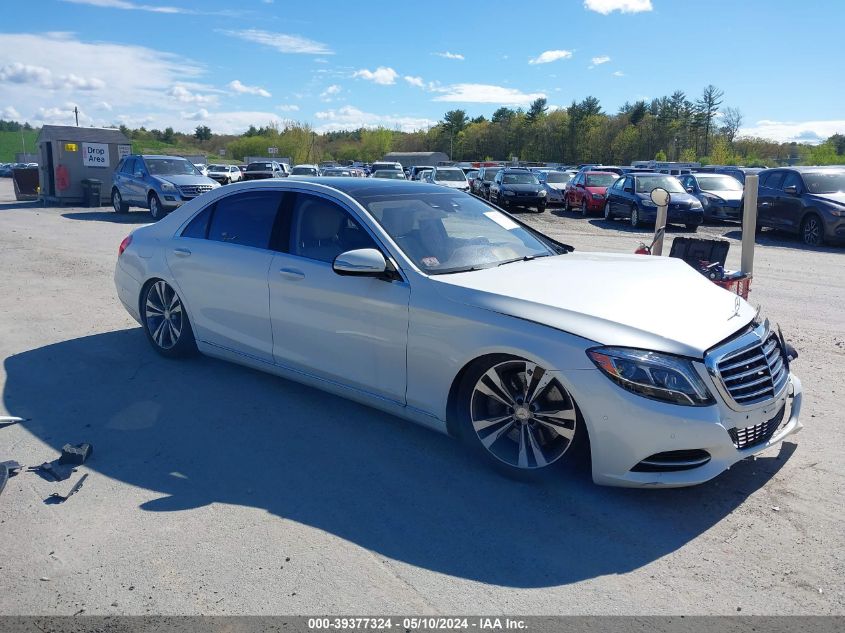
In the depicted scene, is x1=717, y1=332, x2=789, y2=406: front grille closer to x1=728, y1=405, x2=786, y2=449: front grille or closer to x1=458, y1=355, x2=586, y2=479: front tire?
x1=728, y1=405, x2=786, y2=449: front grille

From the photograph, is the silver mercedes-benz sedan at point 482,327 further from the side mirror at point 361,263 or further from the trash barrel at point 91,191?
the trash barrel at point 91,191

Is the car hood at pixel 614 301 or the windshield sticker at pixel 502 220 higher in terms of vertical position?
the windshield sticker at pixel 502 220

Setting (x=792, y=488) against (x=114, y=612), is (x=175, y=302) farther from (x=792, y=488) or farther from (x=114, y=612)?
(x=792, y=488)

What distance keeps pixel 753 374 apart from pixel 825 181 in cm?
1582

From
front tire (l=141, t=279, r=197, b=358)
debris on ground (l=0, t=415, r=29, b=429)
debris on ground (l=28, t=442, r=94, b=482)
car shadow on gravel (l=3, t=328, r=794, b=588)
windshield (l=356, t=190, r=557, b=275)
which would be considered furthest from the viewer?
front tire (l=141, t=279, r=197, b=358)

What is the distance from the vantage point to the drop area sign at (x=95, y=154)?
25.8 m

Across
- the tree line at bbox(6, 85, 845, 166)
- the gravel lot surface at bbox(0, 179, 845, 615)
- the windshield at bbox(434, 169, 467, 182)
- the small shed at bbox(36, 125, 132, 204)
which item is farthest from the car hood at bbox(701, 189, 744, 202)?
the tree line at bbox(6, 85, 845, 166)

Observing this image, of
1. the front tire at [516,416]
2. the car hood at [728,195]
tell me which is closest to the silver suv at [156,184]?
the car hood at [728,195]

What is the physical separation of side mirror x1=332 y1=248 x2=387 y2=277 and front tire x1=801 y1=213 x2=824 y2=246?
49.0ft

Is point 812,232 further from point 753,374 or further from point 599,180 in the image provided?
point 753,374

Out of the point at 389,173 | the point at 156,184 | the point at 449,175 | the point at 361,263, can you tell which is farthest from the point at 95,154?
the point at 361,263

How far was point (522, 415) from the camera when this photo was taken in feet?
12.8

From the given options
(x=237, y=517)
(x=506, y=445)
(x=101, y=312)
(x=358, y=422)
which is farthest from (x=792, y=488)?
(x=101, y=312)

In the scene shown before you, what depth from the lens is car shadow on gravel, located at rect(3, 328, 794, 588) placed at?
336 cm
